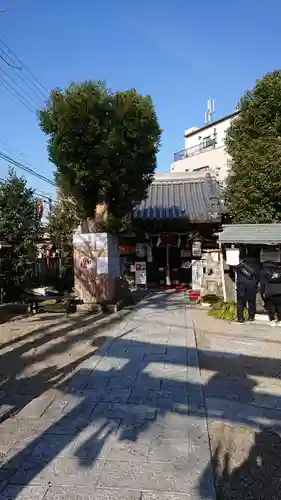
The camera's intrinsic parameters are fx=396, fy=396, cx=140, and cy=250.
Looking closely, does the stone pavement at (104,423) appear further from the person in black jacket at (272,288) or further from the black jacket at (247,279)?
the person in black jacket at (272,288)

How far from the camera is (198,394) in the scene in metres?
5.30

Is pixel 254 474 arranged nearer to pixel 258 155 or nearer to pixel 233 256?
pixel 233 256

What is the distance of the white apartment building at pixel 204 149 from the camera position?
33156 mm

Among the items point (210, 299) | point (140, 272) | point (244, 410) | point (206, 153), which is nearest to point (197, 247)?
point (140, 272)

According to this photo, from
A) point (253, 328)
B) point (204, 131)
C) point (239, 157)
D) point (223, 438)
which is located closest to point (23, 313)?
point (253, 328)

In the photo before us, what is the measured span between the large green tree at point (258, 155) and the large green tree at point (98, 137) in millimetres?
3416

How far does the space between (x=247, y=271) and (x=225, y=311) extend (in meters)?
1.43

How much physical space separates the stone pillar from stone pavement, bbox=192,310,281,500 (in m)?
3.92

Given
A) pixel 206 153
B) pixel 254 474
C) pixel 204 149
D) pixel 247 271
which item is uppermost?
pixel 204 149

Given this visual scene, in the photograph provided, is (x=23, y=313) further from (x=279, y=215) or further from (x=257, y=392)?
(x=279, y=215)

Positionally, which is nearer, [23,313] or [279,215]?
[23,313]

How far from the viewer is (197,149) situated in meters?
40.2

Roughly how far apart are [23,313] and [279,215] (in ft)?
29.5

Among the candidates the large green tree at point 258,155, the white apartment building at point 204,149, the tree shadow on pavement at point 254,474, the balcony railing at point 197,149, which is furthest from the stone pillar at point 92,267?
the balcony railing at point 197,149
